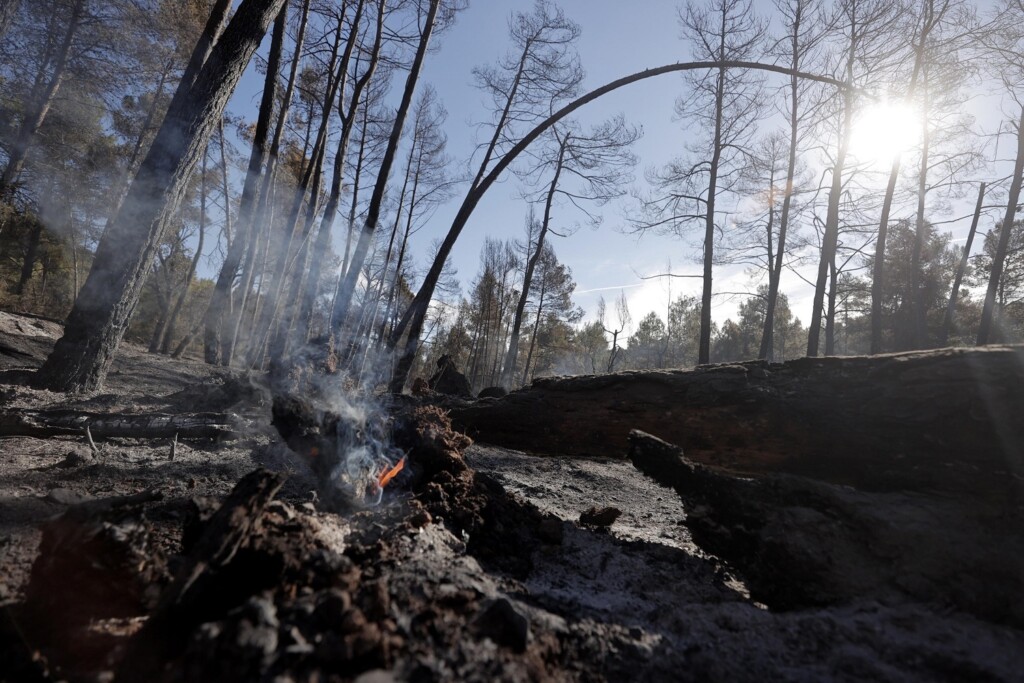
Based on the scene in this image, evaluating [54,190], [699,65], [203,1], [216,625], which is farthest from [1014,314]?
[54,190]

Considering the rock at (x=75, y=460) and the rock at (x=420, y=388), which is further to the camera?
the rock at (x=420, y=388)

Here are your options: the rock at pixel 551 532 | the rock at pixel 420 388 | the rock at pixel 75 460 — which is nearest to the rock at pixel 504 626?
the rock at pixel 551 532

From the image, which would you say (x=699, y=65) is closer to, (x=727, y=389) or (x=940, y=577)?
(x=727, y=389)

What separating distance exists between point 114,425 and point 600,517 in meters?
4.15

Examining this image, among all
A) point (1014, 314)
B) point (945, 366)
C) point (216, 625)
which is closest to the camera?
point (216, 625)

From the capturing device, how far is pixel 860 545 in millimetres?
2426

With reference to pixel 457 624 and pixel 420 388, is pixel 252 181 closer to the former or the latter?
pixel 420 388

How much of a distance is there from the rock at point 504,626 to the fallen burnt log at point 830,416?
8.00 ft

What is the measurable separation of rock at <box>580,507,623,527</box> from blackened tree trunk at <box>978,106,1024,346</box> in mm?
13425

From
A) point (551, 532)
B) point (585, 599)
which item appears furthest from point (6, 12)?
point (585, 599)

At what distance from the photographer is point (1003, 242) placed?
37.4 feet

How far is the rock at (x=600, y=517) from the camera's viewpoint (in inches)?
131

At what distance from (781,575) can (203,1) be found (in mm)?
19649

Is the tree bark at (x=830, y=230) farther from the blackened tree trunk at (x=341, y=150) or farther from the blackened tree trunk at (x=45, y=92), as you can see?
the blackened tree trunk at (x=45, y=92)
